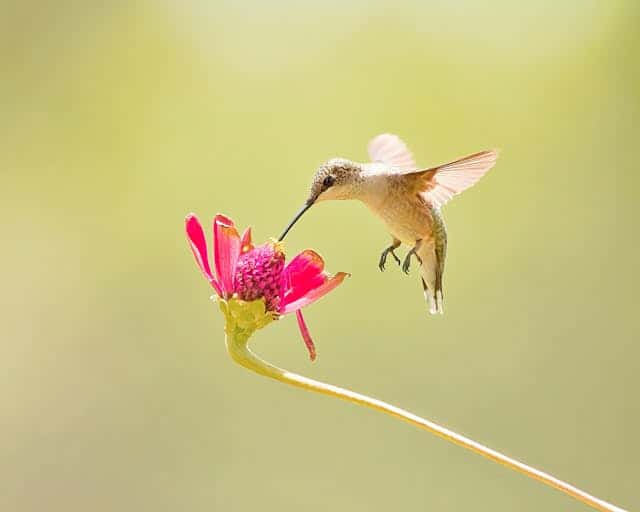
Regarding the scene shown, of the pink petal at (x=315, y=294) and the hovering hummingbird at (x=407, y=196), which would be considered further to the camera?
the hovering hummingbird at (x=407, y=196)

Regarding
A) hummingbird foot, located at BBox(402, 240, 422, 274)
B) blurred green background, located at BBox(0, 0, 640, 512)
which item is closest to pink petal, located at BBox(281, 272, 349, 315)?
hummingbird foot, located at BBox(402, 240, 422, 274)

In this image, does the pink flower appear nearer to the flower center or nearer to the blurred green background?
the flower center

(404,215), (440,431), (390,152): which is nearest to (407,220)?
(404,215)

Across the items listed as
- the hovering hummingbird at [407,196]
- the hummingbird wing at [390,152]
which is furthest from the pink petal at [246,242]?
the hummingbird wing at [390,152]

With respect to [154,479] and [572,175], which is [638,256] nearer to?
[572,175]

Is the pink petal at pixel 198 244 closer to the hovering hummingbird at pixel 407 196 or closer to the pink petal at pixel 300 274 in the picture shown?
the pink petal at pixel 300 274

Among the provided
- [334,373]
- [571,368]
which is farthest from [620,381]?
[334,373]

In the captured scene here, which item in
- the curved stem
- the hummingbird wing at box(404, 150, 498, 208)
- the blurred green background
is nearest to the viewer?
the curved stem
